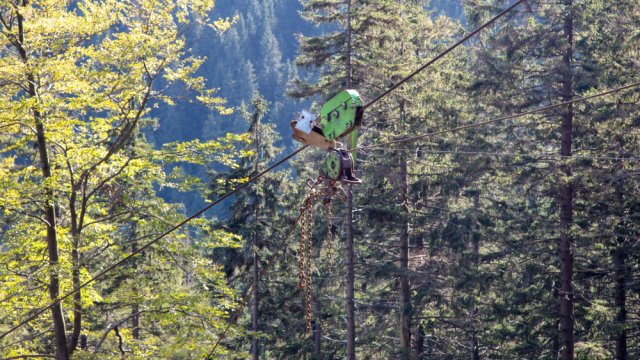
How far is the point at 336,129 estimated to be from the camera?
7.74 m

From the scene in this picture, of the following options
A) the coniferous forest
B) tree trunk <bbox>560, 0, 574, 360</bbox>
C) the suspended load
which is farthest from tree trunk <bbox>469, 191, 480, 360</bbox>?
the suspended load

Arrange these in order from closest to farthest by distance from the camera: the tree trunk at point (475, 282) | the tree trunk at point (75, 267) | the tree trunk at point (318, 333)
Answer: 1. the tree trunk at point (75, 267)
2. the tree trunk at point (475, 282)
3. the tree trunk at point (318, 333)

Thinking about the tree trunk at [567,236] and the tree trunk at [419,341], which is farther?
the tree trunk at [419,341]

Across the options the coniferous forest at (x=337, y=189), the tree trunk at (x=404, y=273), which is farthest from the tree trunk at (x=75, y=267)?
the tree trunk at (x=404, y=273)

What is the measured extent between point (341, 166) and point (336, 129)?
382 mm

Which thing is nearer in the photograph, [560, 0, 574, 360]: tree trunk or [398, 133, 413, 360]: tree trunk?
[560, 0, 574, 360]: tree trunk

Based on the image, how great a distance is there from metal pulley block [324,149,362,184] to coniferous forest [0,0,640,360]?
0.09ft

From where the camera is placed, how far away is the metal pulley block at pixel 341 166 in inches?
302

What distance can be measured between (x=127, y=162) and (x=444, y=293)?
13102 mm

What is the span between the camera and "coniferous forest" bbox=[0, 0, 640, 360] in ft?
41.0

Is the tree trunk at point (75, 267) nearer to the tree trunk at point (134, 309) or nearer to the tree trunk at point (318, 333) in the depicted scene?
the tree trunk at point (134, 309)

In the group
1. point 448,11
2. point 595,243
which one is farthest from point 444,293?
point 448,11

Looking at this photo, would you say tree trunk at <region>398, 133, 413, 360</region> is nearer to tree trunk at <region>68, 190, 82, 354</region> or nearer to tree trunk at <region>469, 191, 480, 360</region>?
tree trunk at <region>469, 191, 480, 360</region>

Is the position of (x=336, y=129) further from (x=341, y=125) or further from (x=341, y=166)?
(x=341, y=166)
